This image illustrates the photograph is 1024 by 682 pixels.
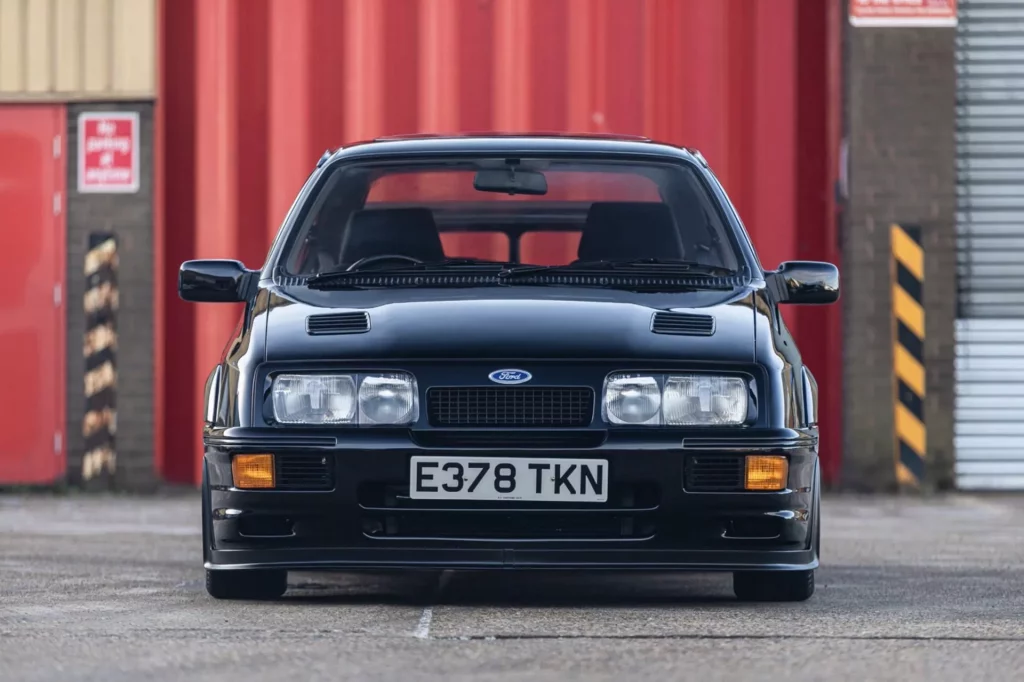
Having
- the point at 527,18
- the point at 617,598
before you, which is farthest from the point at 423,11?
the point at 617,598

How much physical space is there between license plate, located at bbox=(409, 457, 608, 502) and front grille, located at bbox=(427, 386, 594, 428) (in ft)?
0.34

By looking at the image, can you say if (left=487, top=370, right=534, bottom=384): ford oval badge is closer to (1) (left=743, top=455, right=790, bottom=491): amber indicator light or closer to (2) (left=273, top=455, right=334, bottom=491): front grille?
(2) (left=273, top=455, right=334, bottom=491): front grille

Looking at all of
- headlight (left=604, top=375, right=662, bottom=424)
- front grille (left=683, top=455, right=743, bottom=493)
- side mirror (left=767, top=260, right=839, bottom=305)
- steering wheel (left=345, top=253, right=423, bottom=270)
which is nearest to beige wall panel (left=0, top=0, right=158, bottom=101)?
steering wheel (left=345, top=253, right=423, bottom=270)

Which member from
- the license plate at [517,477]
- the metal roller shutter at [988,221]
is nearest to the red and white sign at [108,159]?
the metal roller shutter at [988,221]

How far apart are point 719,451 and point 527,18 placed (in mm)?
6443

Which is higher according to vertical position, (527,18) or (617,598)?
(527,18)

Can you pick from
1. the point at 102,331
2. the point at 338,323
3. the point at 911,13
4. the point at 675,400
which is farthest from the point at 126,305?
the point at 675,400

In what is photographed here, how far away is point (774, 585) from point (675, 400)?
2.48 ft

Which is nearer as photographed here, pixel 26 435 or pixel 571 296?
pixel 571 296

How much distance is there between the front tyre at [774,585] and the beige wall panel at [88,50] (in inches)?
256

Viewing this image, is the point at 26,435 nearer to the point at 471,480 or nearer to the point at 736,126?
A: the point at 736,126

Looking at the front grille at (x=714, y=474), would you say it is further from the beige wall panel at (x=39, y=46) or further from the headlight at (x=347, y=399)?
the beige wall panel at (x=39, y=46)

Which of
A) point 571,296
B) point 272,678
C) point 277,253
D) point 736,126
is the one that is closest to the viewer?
point 272,678

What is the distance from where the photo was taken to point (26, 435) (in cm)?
1141
